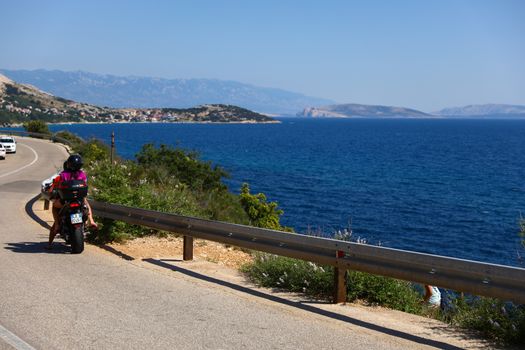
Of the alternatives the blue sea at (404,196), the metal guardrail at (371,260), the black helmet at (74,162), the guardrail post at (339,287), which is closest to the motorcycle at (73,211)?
the black helmet at (74,162)

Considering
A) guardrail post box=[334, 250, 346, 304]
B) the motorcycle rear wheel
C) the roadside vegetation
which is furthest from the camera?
the motorcycle rear wheel

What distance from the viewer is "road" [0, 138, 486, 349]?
617cm

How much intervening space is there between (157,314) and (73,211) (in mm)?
4067

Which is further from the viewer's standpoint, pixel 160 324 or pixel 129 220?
pixel 129 220

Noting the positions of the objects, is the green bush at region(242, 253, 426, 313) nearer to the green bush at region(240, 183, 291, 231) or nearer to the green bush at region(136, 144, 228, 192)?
the green bush at region(240, 183, 291, 231)

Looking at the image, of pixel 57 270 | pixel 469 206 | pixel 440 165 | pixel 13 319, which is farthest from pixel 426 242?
pixel 440 165

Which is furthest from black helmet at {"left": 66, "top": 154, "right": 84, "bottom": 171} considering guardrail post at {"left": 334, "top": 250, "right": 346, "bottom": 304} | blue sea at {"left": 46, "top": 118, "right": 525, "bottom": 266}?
guardrail post at {"left": 334, "top": 250, "right": 346, "bottom": 304}

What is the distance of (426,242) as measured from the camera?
29312 millimetres

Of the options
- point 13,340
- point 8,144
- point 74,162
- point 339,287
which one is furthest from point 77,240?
point 8,144

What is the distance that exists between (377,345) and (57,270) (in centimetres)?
529

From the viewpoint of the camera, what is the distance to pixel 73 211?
10.6 metres

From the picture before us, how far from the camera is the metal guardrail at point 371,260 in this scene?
6.18 m

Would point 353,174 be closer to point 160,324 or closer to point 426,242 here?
point 426,242

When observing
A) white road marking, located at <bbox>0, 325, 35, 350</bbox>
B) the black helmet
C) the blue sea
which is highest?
the black helmet
